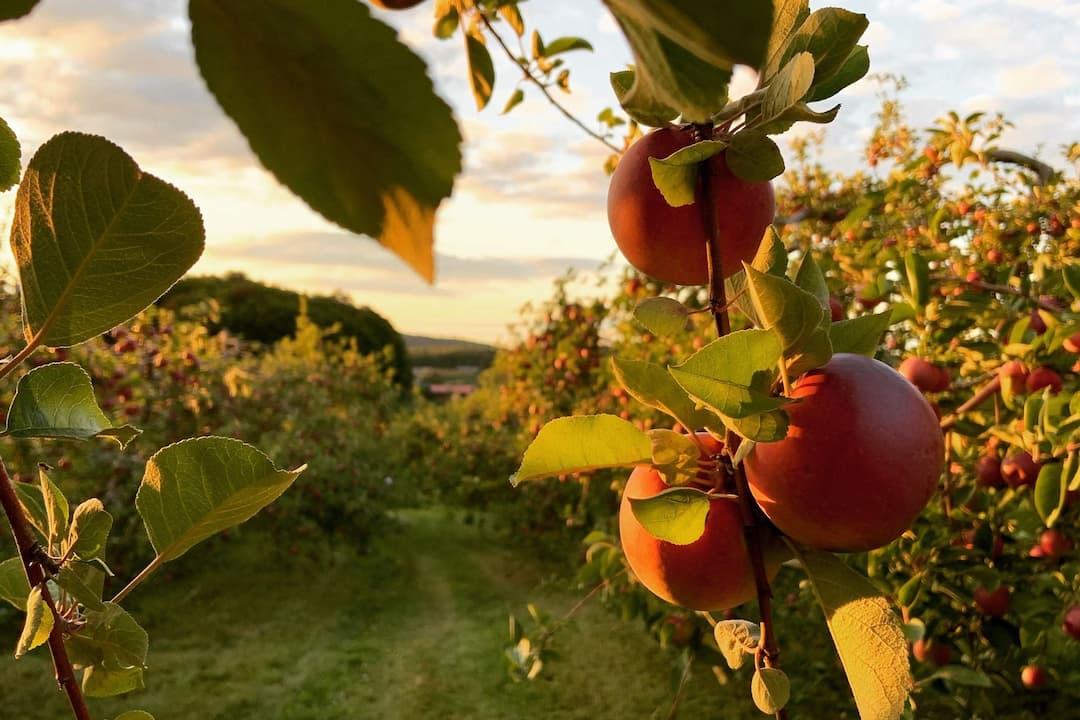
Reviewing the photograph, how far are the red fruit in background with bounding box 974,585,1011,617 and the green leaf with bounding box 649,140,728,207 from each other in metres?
2.06

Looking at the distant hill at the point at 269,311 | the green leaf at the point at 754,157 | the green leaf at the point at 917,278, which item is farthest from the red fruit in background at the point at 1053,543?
the distant hill at the point at 269,311

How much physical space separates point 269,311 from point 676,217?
38.7 feet

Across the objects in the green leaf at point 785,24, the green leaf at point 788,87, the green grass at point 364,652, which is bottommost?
the green grass at point 364,652

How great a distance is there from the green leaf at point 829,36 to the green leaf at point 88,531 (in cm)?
55

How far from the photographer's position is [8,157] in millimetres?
462

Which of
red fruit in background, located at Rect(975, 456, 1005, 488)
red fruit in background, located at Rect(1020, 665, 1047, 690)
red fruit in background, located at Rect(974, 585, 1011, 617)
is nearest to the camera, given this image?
red fruit in background, located at Rect(975, 456, 1005, 488)

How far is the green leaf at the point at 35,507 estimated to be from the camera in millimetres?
612

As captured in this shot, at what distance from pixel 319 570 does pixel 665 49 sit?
23.1 ft

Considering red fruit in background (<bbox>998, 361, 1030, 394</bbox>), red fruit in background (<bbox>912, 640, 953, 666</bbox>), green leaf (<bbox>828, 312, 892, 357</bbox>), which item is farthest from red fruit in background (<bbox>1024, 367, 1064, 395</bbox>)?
green leaf (<bbox>828, 312, 892, 357</bbox>)

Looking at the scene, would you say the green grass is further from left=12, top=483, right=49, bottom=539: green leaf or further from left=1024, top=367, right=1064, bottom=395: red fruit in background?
left=12, top=483, right=49, bottom=539: green leaf

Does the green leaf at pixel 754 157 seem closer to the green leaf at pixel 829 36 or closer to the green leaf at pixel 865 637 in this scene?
the green leaf at pixel 829 36

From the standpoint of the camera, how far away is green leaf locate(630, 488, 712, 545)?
1.85 ft

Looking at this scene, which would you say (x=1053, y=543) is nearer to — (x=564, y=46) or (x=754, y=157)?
(x=564, y=46)

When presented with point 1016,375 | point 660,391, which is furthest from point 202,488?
point 1016,375
